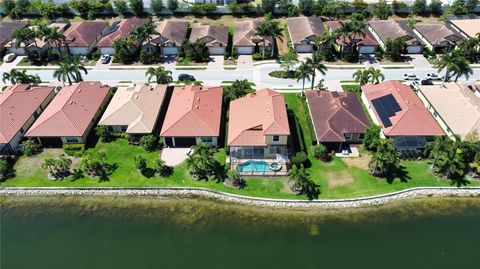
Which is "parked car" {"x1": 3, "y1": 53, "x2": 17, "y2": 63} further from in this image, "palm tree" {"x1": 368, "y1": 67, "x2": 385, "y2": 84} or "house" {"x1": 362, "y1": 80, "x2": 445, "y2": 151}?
"palm tree" {"x1": 368, "y1": 67, "x2": 385, "y2": 84}

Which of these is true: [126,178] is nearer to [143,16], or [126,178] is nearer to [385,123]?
[385,123]

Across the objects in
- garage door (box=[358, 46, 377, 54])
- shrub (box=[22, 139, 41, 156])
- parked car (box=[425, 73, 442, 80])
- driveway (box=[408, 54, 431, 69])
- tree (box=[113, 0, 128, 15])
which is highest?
tree (box=[113, 0, 128, 15])

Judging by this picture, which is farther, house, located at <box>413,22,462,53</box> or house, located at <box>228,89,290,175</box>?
house, located at <box>413,22,462,53</box>

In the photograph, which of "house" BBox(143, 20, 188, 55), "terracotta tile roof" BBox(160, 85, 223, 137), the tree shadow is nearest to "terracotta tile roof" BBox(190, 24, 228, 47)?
"house" BBox(143, 20, 188, 55)

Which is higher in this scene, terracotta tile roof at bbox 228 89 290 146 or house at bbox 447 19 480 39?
house at bbox 447 19 480 39

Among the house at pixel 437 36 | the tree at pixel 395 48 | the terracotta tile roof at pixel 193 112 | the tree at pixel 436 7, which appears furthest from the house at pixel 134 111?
the tree at pixel 436 7

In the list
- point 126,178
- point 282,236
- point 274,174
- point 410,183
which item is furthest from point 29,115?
point 410,183

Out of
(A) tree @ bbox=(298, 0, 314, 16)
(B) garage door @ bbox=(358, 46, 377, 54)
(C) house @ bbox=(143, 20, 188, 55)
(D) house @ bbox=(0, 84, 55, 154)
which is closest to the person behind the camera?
(D) house @ bbox=(0, 84, 55, 154)
